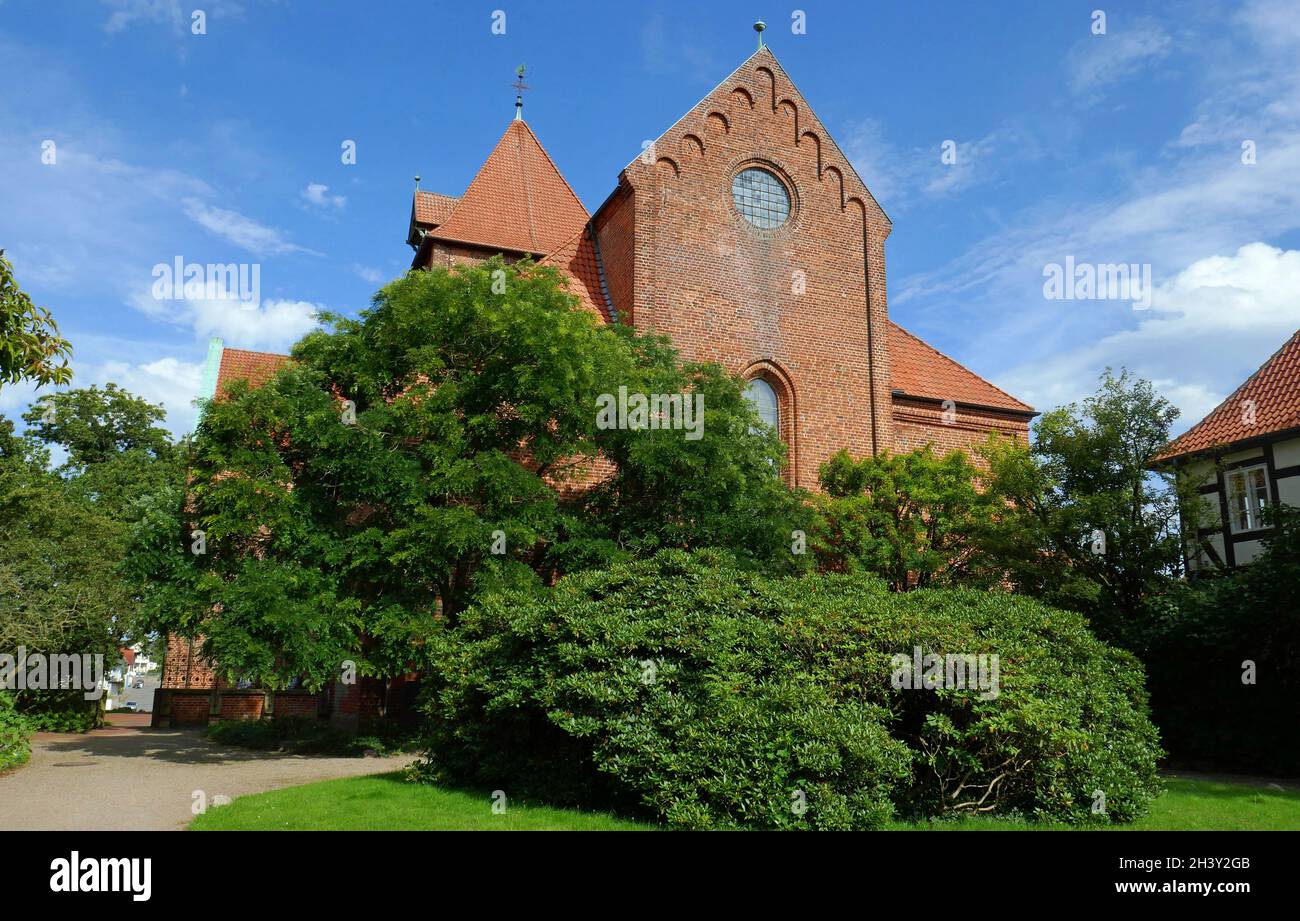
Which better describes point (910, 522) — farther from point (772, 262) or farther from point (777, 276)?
point (772, 262)

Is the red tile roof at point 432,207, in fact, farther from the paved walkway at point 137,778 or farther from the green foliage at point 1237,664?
the green foliage at point 1237,664

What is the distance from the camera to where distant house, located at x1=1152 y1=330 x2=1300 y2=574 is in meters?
18.7

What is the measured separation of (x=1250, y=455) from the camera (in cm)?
1972

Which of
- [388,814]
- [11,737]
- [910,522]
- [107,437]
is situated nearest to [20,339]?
[388,814]

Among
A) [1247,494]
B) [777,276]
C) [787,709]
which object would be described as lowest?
[787,709]

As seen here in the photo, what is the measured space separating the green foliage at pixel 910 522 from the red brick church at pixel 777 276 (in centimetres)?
238

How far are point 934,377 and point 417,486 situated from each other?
50.2 feet

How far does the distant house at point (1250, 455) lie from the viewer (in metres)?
18.7

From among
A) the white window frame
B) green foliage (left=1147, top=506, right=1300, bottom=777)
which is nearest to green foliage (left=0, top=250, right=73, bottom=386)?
green foliage (left=1147, top=506, right=1300, bottom=777)

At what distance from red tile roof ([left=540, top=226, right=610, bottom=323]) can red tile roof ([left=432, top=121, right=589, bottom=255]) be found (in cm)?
403

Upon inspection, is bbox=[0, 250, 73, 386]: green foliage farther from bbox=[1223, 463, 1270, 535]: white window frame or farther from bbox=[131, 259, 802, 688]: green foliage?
bbox=[1223, 463, 1270, 535]: white window frame

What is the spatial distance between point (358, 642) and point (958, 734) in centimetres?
980
